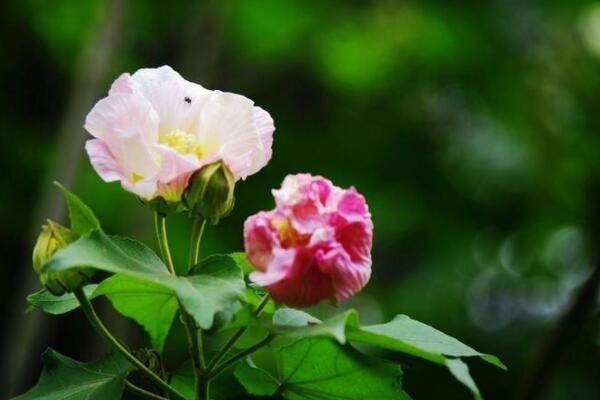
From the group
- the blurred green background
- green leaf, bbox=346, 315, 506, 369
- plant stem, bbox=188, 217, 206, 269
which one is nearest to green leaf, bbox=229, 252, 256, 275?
plant stem, bbox=188, 217, 206, 269

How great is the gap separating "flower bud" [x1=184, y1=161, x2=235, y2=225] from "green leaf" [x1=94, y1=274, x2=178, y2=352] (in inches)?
2.9

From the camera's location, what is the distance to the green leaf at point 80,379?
825 mm

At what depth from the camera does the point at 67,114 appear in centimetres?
306

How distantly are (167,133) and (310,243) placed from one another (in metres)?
0.21

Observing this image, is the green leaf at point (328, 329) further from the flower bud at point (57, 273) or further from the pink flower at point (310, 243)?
the flower bud at point (57, 273)

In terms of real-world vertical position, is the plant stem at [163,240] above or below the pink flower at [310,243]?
below

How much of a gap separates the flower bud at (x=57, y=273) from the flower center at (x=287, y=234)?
15 cm

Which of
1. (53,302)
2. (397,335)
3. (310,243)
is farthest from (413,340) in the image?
(53,302)

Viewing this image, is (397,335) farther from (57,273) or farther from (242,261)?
(57,273)

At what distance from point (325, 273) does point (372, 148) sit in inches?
126

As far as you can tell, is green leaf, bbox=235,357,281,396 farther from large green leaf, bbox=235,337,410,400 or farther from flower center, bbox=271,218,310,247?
flower center, bbox=271,218,310,247

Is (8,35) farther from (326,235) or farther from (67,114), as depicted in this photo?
(326,235)

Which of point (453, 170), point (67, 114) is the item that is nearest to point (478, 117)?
point (453, 170)

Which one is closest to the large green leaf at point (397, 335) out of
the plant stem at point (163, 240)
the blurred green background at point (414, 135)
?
the plant stem at point (163, 240)
